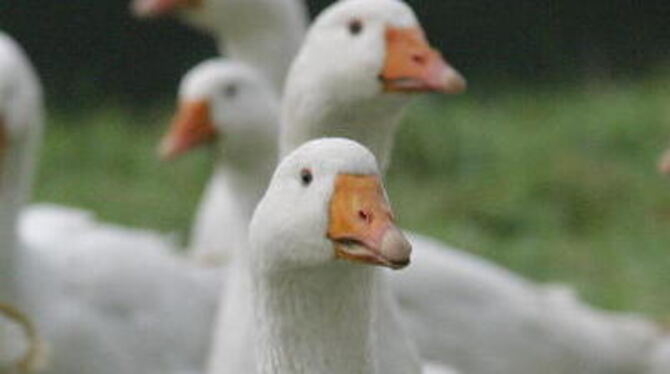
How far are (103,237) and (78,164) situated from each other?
3.47 metres

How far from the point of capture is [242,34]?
8.70m

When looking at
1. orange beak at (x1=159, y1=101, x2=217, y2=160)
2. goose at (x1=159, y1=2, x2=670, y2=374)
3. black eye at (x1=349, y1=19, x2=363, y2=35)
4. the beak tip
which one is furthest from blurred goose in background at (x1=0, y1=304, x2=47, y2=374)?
the beak tip

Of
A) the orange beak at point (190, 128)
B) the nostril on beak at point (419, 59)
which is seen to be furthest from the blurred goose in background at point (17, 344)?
the nostril on beak at point (419, 59)

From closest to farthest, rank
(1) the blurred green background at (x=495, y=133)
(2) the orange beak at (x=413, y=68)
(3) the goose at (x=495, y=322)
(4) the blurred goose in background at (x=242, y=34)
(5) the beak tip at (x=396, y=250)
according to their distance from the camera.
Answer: (5) the beak tip at (x=396, y=250)
(2) the orange beak at (x=413, y=68)
(3) the goose at (x=495, y=322)
(4) the blurred goose in background at (x=242, y=34)
(1) the blurred green background at (x=495, y=133)

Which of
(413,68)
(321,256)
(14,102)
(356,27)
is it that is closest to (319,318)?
(321,256)

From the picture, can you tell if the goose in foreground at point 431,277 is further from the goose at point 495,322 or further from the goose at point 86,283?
the goose at point 86,283

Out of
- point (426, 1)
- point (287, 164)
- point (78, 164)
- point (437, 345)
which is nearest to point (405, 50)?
point (287, 164)

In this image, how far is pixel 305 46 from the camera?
6.32m

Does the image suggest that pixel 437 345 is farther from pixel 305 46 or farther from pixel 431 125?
pixel 431 125

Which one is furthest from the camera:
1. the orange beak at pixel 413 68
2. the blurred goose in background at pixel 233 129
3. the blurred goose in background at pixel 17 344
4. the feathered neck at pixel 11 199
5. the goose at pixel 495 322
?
the goose at pixel 495 322

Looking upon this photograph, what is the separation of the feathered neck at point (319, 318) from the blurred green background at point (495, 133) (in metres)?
4.31

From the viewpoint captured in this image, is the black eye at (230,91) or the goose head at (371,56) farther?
the black eye at (230,91)

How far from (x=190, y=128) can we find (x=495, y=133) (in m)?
3.99

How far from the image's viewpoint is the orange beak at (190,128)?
25.4 feet
